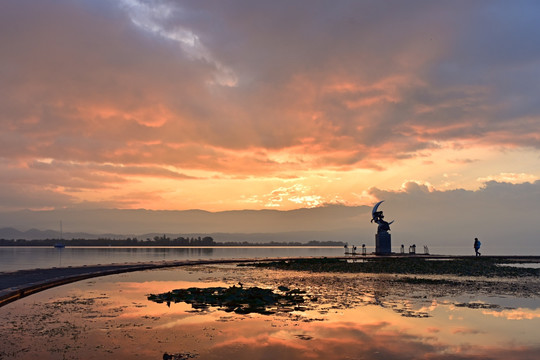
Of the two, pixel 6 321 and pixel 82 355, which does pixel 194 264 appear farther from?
pixel 82 355

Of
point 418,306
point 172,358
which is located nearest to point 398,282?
point 418,306

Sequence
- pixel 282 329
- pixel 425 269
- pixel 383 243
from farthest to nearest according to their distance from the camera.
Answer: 1. pixel 383 243
2. pixel 425 269
3. pixel 282 329

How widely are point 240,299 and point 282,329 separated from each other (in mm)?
6122

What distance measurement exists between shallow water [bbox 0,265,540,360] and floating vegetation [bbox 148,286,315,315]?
0.71 m

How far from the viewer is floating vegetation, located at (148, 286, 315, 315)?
1906 centimetres

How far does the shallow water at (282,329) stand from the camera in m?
11.9

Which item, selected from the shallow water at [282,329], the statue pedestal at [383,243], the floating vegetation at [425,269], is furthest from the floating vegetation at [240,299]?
the statue pedestal at [383,243]

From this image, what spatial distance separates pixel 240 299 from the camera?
67.5ft

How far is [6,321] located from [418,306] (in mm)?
15898

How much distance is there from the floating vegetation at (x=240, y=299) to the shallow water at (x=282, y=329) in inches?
28.1

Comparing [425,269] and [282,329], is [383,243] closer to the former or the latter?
[425,269]

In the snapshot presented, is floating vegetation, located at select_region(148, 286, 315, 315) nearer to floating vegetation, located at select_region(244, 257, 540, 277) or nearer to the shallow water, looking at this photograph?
the shallow water

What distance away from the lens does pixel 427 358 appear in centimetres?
1140

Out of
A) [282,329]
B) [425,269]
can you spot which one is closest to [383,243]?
[425,269]
